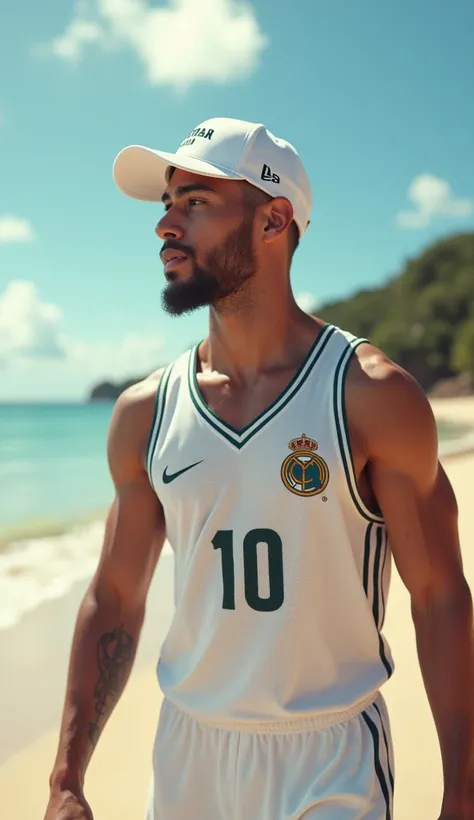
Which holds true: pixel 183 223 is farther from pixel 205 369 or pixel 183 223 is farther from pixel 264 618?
pixel 264 618

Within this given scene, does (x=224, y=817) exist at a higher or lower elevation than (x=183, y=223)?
lower

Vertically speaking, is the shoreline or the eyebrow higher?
the eyebrow

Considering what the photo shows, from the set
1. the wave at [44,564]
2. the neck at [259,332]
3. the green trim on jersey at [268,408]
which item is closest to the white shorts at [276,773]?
the green trim on jersey at [268,408]

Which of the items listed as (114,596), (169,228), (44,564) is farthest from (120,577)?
(44,564)

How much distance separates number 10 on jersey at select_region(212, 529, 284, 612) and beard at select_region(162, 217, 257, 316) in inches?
27.8

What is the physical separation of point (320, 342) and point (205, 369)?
1.41ft

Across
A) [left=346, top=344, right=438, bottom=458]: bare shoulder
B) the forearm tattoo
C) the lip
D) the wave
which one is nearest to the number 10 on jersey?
[left=346, top=344, right=438, bottom=458]: bare shoulder

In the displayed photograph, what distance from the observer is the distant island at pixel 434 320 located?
6875 centimetres

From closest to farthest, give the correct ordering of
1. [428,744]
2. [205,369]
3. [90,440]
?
[205,369], [428,744], [90,440]

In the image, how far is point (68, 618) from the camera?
21.5 ft

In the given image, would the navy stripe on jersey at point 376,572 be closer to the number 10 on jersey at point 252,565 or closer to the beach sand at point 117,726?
the number 10 on jersey at point 252,565

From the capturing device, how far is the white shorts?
198 centimetres

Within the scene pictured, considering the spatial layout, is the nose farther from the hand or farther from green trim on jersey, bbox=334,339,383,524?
the hand

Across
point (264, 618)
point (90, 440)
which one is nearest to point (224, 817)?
point (264, 618)
